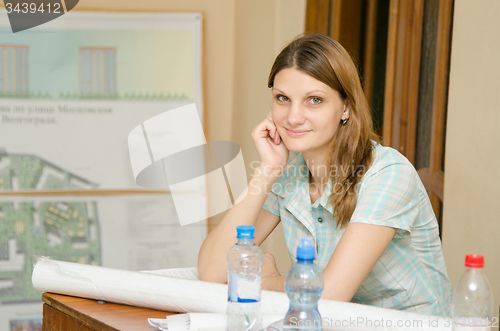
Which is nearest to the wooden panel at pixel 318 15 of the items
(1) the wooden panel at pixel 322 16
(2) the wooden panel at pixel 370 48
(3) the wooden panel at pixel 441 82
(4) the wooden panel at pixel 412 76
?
(1) the wooden panel at pixel 322 16

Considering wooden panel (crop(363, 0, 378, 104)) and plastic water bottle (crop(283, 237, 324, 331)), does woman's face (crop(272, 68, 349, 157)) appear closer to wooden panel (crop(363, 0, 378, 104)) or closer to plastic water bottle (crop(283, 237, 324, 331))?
plastic water bottle (crop(283, 237, 324, 331))

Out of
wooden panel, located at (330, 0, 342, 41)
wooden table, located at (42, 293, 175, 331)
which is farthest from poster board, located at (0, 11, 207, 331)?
wooden table, located at (42, 293, 175, 331)

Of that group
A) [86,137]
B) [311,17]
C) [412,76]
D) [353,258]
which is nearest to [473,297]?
[353,258]

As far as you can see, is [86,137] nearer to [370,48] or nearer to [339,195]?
[370,48]

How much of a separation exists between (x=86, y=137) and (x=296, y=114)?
5.31 ft

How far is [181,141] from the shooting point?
277 cm

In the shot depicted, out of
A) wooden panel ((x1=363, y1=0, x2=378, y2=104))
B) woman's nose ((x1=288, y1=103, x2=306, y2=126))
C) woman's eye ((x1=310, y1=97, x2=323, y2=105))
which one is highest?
wooden panel ((x1=363, y1=0, x2=378, y2=104))

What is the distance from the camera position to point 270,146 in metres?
1.58

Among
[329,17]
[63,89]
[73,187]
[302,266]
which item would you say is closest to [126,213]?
[73,187]

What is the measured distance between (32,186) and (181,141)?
804 mm

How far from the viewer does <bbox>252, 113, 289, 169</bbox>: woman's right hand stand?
155 centimetres

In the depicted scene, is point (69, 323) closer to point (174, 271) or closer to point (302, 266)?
point (174, 271)

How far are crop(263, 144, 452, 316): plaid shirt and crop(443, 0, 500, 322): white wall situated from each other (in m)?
0.26

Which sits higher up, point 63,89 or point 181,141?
point 63,89
